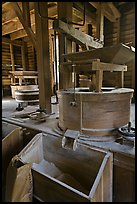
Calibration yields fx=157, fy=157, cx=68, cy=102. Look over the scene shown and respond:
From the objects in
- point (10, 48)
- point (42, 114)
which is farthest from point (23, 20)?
point (10, 48)

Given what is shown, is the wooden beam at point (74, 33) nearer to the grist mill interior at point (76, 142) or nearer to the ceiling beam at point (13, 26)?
the grist mill interior at point (76, 142)

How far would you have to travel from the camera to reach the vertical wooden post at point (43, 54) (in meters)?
2.84

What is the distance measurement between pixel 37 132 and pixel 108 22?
4.36m

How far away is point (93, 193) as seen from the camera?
1196mm

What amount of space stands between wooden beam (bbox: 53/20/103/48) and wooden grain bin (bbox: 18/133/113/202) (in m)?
1.52

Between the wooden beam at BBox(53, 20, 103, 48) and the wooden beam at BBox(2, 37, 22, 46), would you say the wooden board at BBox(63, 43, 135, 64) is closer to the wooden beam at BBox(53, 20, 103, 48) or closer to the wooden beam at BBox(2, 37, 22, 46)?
the wooden beam at BBox(53, 20, 103, 48)

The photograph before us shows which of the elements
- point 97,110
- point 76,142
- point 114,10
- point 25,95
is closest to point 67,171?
point 76,142

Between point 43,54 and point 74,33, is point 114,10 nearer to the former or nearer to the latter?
point 74,33

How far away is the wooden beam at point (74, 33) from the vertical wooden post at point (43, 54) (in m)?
0.59

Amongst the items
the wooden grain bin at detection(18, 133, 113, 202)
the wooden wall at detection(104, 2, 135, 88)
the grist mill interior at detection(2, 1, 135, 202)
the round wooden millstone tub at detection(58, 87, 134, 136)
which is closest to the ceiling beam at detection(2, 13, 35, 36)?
the wooden wall at detection(104, 2, 135, 88)

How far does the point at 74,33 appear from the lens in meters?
2.46

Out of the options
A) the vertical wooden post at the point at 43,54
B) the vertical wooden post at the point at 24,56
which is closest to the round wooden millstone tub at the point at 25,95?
the vertical wooden post at the point at 43,54

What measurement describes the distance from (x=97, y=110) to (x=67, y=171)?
32.0 inches

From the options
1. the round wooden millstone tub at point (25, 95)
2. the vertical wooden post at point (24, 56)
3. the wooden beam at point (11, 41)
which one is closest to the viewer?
the round wooden millstone tub at point (25, 95)
